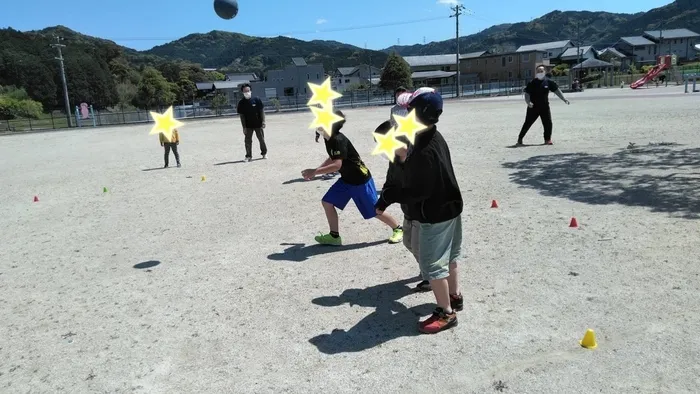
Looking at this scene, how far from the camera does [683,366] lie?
3.00 m

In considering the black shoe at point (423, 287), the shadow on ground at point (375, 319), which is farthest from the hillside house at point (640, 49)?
the shadow on ground at point (375, 319)

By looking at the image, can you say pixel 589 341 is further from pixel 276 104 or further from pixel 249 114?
pixel 276 104

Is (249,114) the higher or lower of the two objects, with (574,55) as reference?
lower

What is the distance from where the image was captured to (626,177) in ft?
27.2

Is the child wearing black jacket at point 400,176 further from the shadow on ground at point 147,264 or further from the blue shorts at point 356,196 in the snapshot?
the shadow on ground at point 147,264

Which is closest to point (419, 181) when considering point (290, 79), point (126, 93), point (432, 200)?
point (432, 200)

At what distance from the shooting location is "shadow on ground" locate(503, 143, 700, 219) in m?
6.79

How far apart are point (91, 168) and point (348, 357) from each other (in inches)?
517

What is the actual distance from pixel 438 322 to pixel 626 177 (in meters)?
6.26

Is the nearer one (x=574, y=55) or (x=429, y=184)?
(x=429, y=184)

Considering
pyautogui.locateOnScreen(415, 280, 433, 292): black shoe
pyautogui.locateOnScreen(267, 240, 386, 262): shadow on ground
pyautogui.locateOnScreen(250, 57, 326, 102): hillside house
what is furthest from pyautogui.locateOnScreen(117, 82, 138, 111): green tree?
pyautogui.locateOnScreen(415, 280, 433, 292): black shoe

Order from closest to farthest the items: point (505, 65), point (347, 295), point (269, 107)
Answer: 1. point (347, 295)
2. point (269, 107)
3. point (505, 65)

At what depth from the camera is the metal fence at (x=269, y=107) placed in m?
45.5

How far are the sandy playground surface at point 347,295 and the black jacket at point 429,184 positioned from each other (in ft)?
3.02
